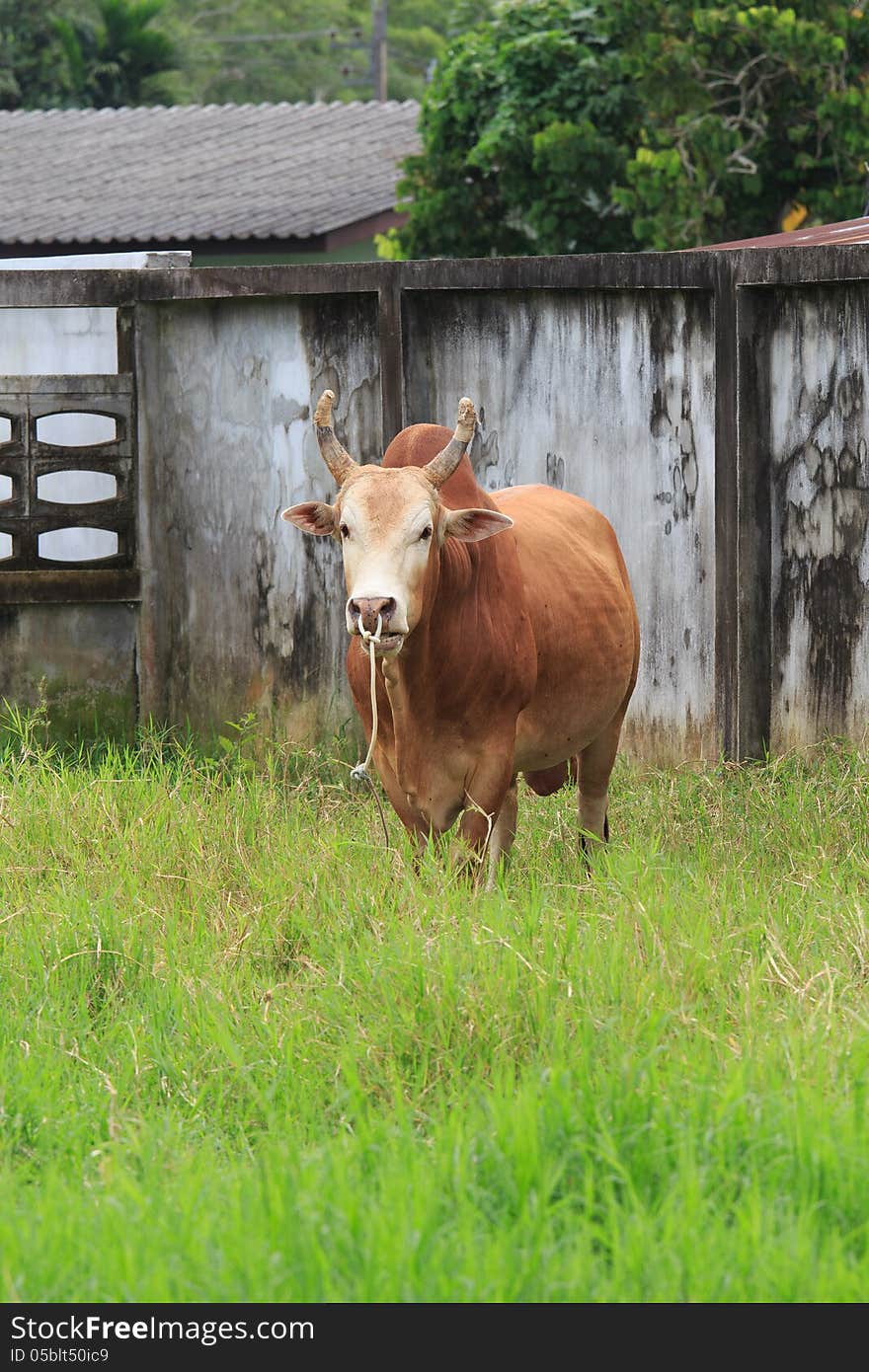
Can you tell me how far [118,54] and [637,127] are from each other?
1927 cm

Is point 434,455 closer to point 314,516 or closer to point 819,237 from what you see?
point 314,516

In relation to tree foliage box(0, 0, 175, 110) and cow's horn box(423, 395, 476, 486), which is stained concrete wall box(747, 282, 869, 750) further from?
tree foliage box(0, 0, 175, 110)

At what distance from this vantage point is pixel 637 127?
698 inches

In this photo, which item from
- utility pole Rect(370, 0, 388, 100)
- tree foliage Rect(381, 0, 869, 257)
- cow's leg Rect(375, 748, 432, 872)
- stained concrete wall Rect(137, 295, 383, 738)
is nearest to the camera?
cow's leg Rect(375, 748, 432, 872)

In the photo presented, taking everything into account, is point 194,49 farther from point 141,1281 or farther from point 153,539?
point 141,1281

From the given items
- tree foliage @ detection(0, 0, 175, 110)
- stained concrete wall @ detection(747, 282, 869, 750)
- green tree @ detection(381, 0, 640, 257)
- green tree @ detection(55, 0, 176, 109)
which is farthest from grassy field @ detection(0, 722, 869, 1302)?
green tree @ detection(55, 0, 176, 109)

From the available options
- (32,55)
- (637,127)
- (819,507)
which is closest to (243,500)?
(819,507)

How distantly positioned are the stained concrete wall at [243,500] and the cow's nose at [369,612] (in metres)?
2.58

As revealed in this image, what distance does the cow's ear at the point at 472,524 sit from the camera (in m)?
5.12

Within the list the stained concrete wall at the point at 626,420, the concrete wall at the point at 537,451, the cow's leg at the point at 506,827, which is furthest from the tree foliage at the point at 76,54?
the cow's leg at the point at 506,827

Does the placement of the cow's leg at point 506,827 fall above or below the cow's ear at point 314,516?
below

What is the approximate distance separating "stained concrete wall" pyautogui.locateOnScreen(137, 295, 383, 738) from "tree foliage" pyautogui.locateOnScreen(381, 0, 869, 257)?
912 centimetres

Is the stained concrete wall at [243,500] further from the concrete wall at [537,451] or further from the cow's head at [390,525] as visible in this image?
the cow's head at [390,525]

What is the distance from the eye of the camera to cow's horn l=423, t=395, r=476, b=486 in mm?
5117
